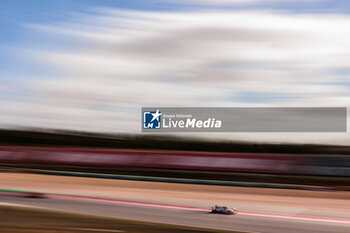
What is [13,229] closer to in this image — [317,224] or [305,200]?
[317,224]

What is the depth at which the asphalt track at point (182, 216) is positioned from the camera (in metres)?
5.41

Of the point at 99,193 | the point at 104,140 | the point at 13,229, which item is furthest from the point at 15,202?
the point at 104,140

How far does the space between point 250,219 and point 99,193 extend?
4126 millimetres

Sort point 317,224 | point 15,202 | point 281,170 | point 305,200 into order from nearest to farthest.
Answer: point 317,224
point 15,202
point 305,200
point 281,170

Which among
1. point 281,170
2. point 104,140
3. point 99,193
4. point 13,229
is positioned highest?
point 104,140

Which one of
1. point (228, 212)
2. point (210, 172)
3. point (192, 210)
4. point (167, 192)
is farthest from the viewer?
point (210, 172)

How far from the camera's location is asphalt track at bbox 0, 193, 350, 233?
541 centimetres

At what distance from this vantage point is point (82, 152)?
52.2 ft

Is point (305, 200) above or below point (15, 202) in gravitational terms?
above

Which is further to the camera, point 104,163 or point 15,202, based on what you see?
point 104,163

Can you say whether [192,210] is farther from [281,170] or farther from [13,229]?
[281,170]

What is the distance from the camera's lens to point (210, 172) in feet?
42.0

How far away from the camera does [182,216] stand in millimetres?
6180

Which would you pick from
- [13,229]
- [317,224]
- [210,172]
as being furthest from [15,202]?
[210,172]
